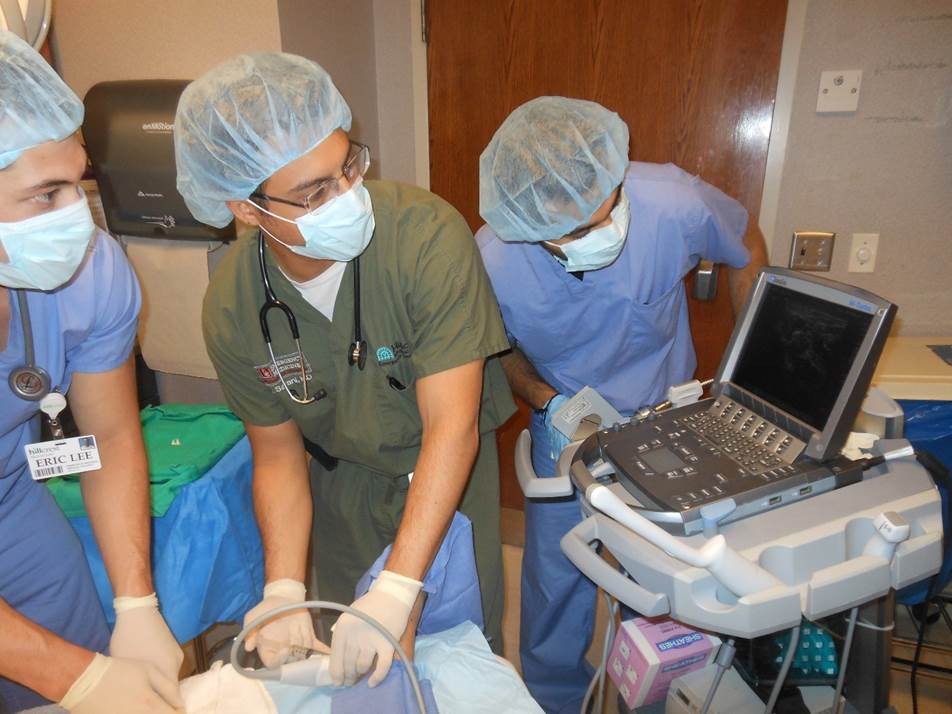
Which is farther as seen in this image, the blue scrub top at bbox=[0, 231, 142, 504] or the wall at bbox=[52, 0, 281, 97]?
the wall at bbox=[52, 0, 281, 97]

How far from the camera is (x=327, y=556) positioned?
Answer: 1.36 metres

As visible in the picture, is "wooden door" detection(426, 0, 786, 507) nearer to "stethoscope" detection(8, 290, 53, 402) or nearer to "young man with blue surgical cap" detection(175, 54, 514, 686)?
"young man with blue surgical cap" detection(175, 54, 514, 686)

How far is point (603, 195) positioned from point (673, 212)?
0.24m

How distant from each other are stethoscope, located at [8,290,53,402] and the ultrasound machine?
79 cm

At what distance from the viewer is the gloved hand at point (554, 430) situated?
55.7 inches

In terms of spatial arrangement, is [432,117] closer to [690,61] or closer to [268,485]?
[690,61]

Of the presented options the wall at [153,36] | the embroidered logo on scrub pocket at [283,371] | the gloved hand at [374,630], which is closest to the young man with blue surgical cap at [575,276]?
the embroidered logo on scrub pocket at [283,371]

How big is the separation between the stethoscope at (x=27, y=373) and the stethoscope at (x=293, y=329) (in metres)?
0.33

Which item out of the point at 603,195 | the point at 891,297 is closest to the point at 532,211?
the point at 603,195

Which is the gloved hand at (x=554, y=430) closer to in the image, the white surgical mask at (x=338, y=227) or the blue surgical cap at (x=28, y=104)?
the white surgical mask at (x=338, y=227)

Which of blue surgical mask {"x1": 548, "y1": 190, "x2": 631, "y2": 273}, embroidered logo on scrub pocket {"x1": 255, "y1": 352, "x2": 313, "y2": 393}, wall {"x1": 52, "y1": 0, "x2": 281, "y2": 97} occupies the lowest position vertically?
embroidered logo on scrub pocket {"x1": 255, "y1": 352, "x2": 313, "y2": 393}

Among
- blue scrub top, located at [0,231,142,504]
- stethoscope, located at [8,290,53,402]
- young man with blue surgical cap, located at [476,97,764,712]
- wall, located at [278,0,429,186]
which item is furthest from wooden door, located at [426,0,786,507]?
stethoscope, located at [8,290,53,402]

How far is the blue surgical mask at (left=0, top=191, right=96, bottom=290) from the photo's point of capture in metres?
0.86

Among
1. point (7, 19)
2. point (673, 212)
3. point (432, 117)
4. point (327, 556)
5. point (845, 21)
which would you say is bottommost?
point (327, 556)
